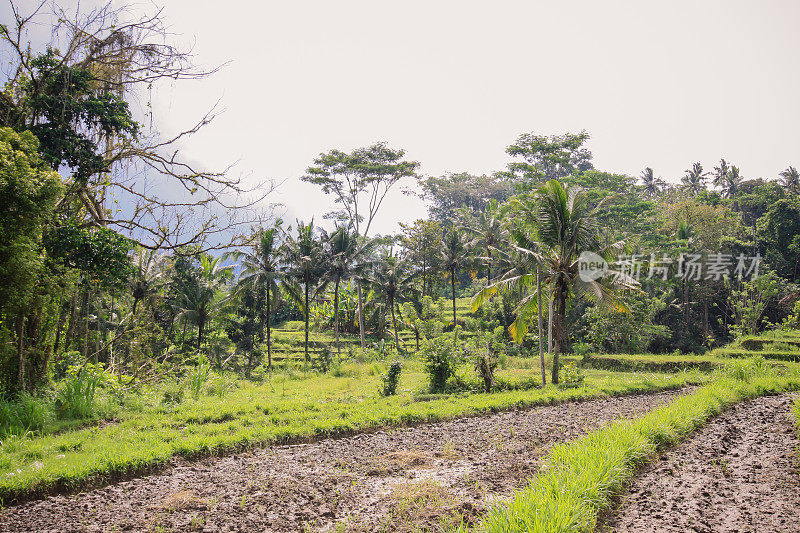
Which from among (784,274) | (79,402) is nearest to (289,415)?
(79,402)

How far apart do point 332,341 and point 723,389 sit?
83.2ft

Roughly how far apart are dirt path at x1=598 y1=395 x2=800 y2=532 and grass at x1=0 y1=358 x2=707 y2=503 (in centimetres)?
408

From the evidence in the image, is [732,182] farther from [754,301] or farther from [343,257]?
[343,257]

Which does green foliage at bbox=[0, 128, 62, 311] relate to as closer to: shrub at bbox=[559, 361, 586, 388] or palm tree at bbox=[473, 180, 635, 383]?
palm tree at bbox=[473, 180, 635, 383]

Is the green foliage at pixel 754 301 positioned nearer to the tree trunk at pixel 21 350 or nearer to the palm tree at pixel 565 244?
the palm tree at pixel 565 244

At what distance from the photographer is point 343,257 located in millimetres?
28125

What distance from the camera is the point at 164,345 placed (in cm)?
2417

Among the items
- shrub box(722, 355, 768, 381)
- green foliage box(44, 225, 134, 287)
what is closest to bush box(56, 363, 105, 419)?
green foliage box(44, 225, 134, 287)

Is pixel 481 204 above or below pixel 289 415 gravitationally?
above

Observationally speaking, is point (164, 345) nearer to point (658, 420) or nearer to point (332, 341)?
point (332, 341)

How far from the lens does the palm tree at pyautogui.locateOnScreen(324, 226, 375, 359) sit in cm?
2795

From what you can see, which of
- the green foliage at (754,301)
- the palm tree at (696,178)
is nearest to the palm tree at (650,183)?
the palm tree at (696,178)

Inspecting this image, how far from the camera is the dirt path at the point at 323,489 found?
4.52 metres

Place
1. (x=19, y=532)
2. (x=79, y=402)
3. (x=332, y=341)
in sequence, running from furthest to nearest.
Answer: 1. (x=332, y=341)
2. (x=79, y=402)
3. (x=19, y=532)
